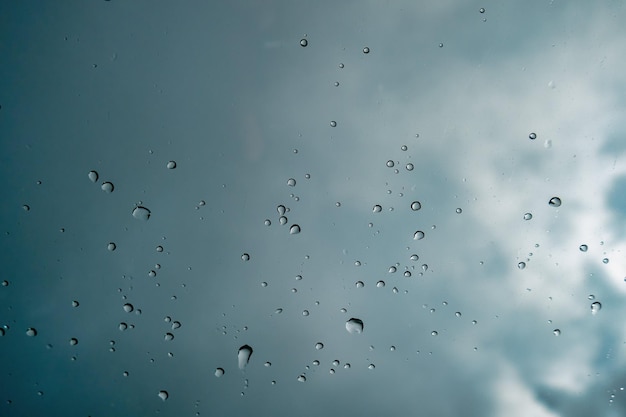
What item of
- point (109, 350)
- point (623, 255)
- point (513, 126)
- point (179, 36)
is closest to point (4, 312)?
point (109, 350)

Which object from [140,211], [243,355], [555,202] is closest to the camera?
[140,211]

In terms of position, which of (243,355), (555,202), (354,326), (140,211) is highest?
(555,202)

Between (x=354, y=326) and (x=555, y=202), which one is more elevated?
(x=555, y=202)

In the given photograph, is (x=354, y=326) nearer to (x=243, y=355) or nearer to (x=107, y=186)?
(x=243, y=355)

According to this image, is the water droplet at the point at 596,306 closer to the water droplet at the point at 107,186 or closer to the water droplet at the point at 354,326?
the water droplet at the point at 354,326

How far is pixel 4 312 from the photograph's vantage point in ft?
21.0

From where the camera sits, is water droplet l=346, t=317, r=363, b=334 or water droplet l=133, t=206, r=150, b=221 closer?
water droplet l=133, t=206, r=150, b=221

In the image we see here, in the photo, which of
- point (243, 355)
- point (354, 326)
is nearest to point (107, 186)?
point (243, 355)

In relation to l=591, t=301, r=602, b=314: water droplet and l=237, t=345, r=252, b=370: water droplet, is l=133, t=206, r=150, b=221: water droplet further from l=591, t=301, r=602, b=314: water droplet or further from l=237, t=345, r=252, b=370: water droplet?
l=591, t=301, r=602, b=314: water droplet

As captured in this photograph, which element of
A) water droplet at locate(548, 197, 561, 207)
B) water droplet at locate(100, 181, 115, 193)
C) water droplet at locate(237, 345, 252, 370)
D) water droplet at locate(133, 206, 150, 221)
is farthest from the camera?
water droplet at locate(237, 345, 252, 370)

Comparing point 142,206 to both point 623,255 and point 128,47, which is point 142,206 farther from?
point 623,255

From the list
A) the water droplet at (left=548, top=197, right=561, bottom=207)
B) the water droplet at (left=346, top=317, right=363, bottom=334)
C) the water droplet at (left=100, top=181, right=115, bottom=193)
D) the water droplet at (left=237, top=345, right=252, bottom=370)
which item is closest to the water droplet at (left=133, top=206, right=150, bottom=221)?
the water droplet at (left=100, top=181, right=115, bottom=193)

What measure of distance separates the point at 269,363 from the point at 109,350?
3337 mm

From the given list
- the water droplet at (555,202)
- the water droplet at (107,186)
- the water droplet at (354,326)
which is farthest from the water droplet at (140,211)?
the water droplet at (555,202)
